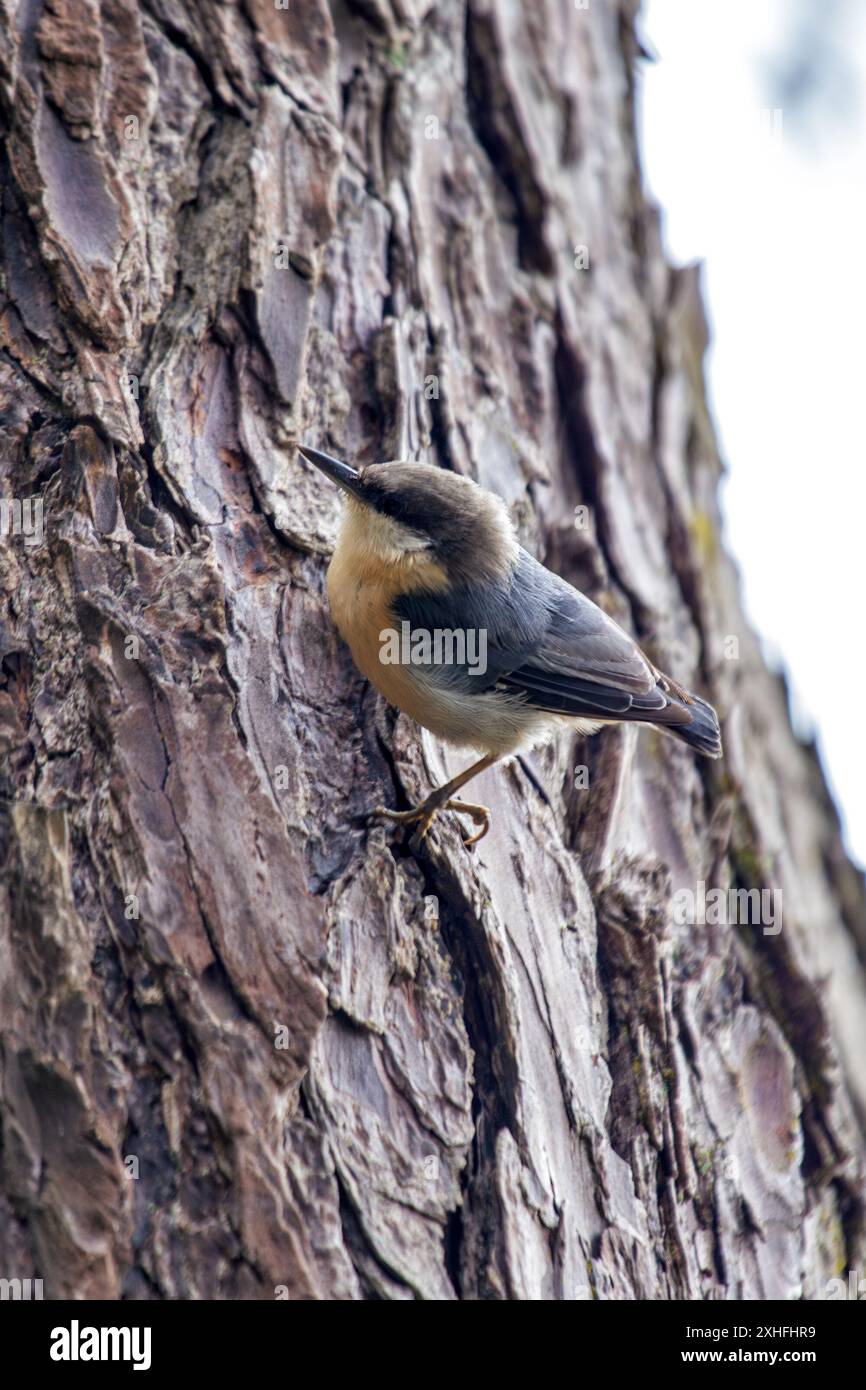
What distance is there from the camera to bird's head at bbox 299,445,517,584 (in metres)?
2.93

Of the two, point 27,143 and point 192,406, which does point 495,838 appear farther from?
point 27,143

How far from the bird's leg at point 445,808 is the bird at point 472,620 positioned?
0.02m

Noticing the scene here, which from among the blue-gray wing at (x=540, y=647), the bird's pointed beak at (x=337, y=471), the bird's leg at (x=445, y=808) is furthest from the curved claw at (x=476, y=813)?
the bird's pointed beak at (x=337, y=471)

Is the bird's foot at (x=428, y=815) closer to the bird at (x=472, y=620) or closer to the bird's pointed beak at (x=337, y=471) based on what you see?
the bird at (x=472, y=620)

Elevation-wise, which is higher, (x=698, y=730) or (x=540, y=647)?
(x=540, y=647)

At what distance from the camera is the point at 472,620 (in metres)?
3.04

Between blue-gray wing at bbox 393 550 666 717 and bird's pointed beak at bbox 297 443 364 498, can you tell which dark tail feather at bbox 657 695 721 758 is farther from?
bird's pointed beak at bbox 297 443 364 498

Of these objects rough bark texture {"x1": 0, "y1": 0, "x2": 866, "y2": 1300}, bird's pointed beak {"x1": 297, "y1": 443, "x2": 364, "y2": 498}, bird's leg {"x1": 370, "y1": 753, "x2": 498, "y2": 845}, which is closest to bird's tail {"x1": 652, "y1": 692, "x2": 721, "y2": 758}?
rough bark texture {"x1": 0, "y1": 0, "x2": 866, "y2": 1300}

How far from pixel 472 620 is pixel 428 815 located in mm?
667

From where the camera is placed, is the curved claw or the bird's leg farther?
the curved claw

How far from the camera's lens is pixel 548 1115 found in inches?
92.8

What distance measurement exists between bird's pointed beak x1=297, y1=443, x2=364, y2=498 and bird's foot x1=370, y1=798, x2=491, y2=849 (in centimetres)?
78

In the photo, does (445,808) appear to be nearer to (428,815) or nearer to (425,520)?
(428,815)

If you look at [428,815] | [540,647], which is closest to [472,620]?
[540,647]
